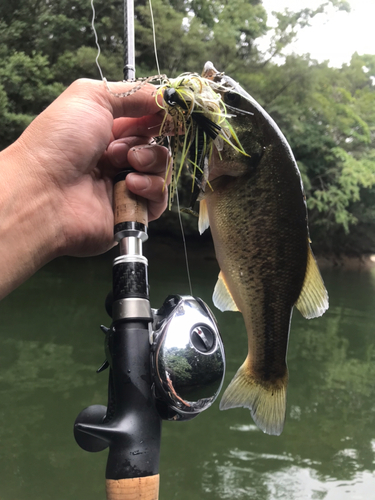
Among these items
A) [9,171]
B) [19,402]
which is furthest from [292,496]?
[9,171]

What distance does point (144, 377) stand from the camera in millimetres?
1010

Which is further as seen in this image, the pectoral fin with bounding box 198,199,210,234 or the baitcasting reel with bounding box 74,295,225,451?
the pectoral fin with bounding box 198,199,210,234

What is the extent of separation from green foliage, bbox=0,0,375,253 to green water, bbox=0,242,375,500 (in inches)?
276

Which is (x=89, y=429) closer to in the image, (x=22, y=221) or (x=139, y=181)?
(x=22, y=221)

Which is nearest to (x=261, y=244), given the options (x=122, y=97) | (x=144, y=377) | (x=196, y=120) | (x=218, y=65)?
(x=196, y=120)

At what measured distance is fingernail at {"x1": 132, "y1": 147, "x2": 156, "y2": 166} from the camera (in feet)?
4.35

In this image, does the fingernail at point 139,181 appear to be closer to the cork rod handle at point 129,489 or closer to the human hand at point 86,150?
the human hand at point 86,150

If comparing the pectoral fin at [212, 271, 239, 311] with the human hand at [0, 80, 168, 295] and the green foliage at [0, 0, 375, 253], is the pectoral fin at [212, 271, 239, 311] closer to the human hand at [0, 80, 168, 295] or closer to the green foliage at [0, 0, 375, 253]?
the human hand at [0, 80, 168, 295]

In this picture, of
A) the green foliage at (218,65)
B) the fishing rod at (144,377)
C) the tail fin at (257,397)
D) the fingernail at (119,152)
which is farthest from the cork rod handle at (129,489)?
the green foliage at (218,65)

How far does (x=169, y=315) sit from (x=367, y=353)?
A: 213 inches

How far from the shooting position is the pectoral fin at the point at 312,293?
123cm

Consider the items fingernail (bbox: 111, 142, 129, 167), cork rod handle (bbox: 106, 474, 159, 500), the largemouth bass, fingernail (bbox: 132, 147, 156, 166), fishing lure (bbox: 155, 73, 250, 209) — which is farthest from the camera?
A: fingernail (bbox: 111, 142, 129, 167)

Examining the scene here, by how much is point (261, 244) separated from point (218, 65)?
12236 mm

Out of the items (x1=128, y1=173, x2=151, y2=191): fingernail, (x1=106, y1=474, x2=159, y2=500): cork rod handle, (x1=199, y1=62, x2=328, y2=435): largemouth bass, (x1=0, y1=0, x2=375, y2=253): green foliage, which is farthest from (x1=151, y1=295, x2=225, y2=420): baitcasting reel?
(x1=0, y1=0, x2=375, y2=253): green foliage
